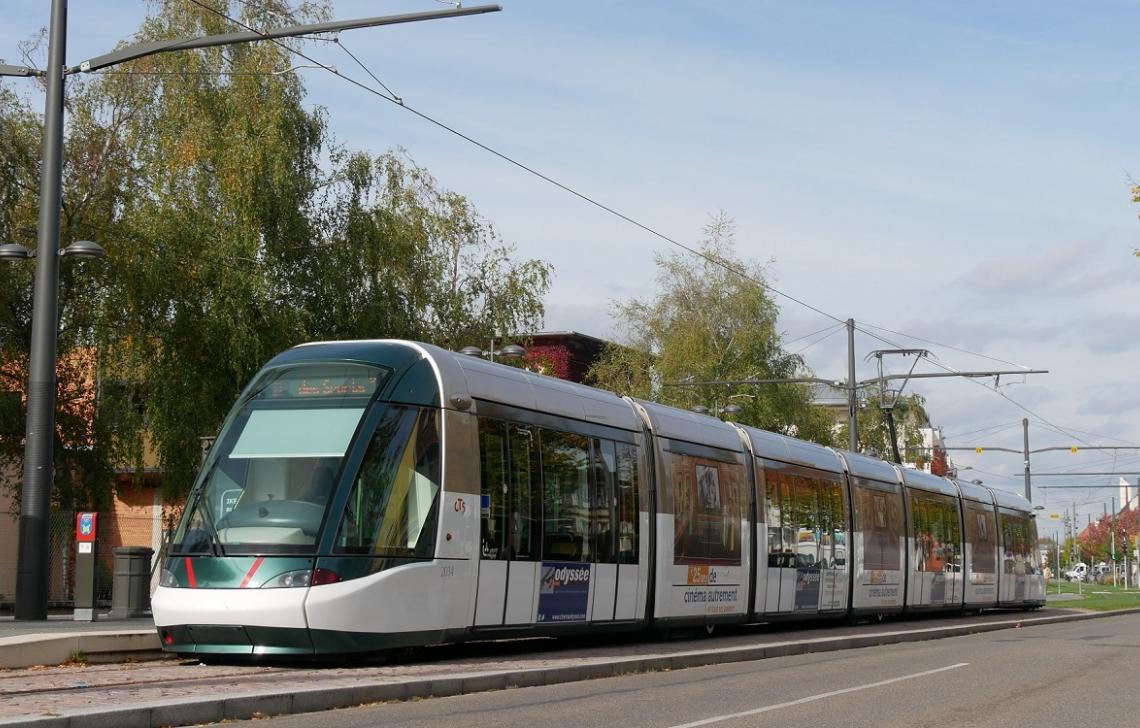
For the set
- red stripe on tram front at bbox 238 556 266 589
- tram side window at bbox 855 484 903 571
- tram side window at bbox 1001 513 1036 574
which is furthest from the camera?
tram side window at bbox 1001 513 1036 574

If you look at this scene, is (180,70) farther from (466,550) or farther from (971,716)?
(971,716)

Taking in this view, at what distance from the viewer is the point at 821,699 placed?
12.9 metres

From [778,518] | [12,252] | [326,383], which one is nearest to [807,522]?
[778,518]

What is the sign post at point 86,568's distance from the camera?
21.7 meters

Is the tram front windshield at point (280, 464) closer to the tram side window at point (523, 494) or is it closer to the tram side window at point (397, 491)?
the tram side window at point (397, 491)

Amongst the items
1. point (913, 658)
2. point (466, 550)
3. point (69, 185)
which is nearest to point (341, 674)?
point (466, 550)

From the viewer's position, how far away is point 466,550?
1575 cm

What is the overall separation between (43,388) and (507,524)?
6617mm

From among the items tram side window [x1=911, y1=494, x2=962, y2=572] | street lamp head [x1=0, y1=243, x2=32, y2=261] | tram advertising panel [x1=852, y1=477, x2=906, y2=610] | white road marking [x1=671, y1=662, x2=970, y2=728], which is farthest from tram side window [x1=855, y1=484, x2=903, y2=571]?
street lamp head [x1=0, y1=243, x2=32, y2=261]

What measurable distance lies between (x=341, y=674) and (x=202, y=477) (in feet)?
9.37

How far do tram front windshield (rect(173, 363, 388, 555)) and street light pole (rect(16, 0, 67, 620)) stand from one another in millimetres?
4514

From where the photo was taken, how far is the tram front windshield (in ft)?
47.6

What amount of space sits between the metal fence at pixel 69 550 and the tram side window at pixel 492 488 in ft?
27.4

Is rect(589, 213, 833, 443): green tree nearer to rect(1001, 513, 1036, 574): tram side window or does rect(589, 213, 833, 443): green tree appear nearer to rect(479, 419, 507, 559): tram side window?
rect(1001, 513, 1036, 574): tram side window
